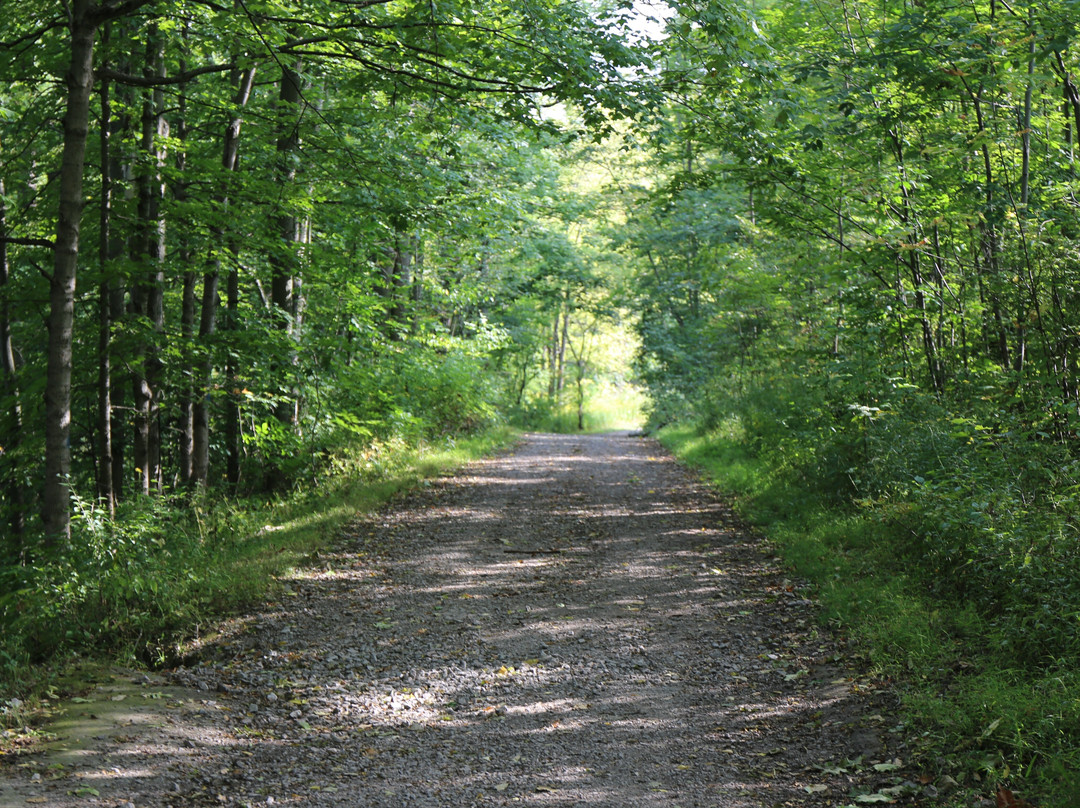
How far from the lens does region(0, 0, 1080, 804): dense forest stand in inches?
235

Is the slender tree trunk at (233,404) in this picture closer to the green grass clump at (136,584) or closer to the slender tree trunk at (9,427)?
the green grass clump at (136,584)

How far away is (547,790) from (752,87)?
629 cm

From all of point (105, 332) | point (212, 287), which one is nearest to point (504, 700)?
point (105, 332)

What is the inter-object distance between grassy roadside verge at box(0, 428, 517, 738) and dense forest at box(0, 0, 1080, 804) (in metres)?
0.04

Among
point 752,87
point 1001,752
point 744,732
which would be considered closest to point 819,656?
point 744,732

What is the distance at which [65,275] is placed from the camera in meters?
6.42

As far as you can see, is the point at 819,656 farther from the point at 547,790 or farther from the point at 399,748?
the point at 399,748

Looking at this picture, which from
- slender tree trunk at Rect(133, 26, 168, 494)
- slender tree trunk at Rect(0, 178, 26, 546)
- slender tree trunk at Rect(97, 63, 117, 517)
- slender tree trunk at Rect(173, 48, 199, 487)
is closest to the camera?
slender tree trunk at Rect(97, 63, 117, 517)

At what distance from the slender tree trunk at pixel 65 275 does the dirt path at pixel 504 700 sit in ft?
5.82

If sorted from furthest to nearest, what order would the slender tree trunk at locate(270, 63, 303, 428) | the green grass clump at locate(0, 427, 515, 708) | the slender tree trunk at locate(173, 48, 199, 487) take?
the slender tree trunk at locate(270, 63, 303, 428) < the slender tree trunk at locate(173, 48, 199, 487) < the green grass clump at locate(0, 427, 515, 708)

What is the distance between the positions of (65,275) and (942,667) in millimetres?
7334

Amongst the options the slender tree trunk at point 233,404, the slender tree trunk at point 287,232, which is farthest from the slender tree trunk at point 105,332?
the slender tree trunk at point 233,404

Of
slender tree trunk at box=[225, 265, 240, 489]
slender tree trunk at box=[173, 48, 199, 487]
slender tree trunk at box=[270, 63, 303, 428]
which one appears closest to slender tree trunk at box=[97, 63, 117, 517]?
slender tree trunk at box=[173, 48, 199, 487]

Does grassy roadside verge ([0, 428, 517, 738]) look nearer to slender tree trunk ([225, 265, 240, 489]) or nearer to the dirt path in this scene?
the dirt path
